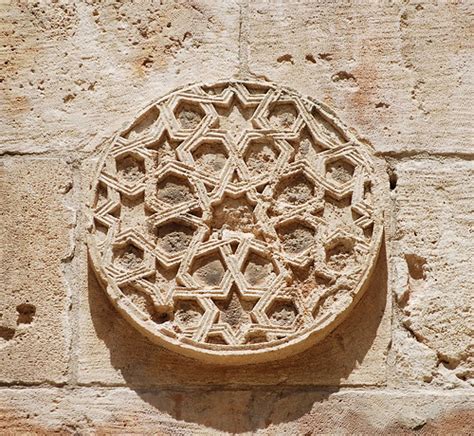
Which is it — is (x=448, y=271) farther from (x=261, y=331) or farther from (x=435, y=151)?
(x=261, y=331)

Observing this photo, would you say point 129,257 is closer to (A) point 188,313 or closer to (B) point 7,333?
(A) point 188,313

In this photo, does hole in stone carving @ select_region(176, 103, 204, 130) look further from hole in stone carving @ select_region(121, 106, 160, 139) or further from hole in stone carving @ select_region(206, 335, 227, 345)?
hole in stone carving @ select_region(206, 335, 227, 345)

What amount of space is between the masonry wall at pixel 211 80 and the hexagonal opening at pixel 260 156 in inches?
11.5

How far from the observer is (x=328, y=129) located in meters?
3.81

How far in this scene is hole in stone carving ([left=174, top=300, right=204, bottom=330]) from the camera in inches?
137

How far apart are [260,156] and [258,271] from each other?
44 cm

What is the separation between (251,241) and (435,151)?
30.5 inches

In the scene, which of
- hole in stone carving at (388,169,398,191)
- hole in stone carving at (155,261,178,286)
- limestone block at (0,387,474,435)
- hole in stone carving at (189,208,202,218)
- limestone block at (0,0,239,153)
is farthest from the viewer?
limestone block at (0,0,239,153)

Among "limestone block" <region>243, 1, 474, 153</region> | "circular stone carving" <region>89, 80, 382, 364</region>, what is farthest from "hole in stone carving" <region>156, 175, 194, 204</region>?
"limestone block" <region>243, 1, 474, 153</region>

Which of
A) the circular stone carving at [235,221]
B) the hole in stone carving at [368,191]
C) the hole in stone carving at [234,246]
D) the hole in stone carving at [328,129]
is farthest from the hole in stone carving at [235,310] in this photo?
the hole in stone carving at [328,129]

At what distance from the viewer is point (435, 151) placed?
12.5 feet

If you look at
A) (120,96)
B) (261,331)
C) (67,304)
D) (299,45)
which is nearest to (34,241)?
(67,304)

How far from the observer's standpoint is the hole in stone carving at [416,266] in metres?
3.66

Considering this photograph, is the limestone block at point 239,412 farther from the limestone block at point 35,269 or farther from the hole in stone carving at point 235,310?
the hole in stone carving at point 235,310
